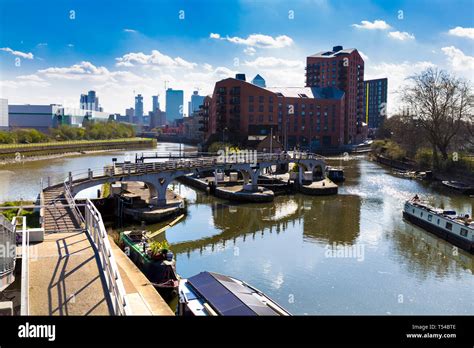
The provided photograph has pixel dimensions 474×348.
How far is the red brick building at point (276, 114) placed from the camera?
92.6 metres

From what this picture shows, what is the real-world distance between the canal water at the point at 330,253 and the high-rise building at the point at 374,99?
144495 mm

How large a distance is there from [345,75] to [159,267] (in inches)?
4344

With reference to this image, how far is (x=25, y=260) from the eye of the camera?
1114cm

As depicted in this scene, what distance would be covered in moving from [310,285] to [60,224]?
10.7m

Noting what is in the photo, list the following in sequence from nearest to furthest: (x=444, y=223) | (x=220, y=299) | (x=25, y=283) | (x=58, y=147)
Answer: (x=25, y=283) < (x=220, y=299) < (x=444, y=223) < (x=58, y=147)

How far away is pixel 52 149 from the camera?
104 meters

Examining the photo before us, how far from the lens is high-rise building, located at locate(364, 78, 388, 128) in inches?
7218

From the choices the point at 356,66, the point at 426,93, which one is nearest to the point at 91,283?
the point at 426,93

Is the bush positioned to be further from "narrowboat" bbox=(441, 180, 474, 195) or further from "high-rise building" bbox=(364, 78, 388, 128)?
"high-rise building" bbox=(364, 78, 388, 128)

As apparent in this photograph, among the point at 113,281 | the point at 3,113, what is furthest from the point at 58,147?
the point at 113,281

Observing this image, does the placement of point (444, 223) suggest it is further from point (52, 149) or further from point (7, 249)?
point (52, 149)
